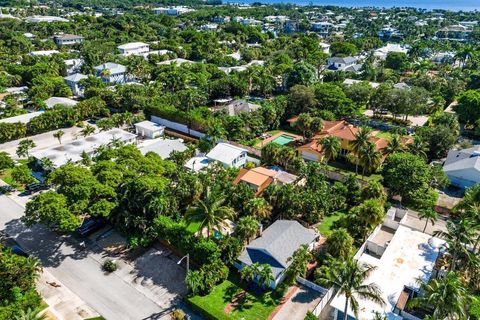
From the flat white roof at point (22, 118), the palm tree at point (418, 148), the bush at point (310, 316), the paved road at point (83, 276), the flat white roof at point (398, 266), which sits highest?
the palm tree at point (418, 148)

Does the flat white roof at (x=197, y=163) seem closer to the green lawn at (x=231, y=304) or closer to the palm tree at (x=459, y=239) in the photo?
the green lawn at (x=231, y=304)

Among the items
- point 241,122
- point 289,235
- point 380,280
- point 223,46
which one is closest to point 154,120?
point 241,122

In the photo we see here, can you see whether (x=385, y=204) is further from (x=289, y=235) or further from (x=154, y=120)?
(x=154, y=120)

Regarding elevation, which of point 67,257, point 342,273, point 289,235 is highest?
point 342,273

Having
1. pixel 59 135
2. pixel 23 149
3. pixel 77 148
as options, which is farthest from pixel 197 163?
pixel 23 149

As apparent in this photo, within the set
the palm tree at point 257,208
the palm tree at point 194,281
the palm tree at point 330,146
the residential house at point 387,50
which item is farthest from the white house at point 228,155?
the residential house at point 387,50

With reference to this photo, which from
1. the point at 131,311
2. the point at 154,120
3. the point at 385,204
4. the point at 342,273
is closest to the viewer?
the point at 342,273

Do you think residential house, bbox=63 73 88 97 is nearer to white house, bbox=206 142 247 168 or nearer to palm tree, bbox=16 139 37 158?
palm tree, bbox=16 139 37 158

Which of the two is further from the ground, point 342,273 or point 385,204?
point 342,273
